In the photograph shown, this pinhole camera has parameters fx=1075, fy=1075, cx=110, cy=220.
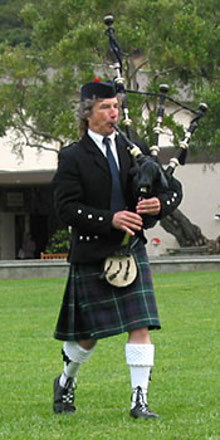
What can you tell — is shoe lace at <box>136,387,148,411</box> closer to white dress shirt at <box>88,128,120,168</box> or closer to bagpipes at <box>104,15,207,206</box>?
bagpipes at <box>104,15,207,206</box>

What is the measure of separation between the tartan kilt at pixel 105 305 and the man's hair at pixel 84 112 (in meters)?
0.73

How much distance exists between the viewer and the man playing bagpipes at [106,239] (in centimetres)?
575

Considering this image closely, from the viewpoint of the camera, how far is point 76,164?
591 centimetres

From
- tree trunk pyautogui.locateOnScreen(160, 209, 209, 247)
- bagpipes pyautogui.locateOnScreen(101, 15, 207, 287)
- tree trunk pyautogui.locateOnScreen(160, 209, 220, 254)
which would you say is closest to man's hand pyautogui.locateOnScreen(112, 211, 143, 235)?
bagpipes pyautogui.locateOnScreen(101, 15, 207, 287)

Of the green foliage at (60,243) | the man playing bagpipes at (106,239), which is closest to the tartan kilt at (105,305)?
the man playing bagpipes at (106,239)

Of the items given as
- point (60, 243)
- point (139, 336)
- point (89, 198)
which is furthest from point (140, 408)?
point (60, 243)

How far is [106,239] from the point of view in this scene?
231 inches

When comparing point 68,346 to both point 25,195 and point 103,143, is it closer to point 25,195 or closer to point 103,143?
point 103,143

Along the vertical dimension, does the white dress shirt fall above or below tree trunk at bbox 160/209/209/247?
above

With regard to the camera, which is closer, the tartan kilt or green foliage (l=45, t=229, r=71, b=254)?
the tartan kilt

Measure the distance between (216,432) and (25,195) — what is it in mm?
32740

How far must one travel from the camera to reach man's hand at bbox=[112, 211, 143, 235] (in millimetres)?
5680

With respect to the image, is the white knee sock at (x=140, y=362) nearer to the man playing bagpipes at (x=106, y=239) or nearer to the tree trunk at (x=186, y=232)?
the man playing bagpipes at (x=106, y=239)

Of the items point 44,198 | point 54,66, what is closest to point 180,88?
point 54,66
